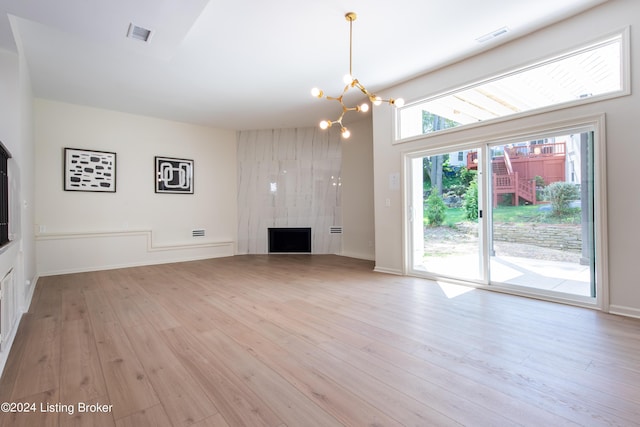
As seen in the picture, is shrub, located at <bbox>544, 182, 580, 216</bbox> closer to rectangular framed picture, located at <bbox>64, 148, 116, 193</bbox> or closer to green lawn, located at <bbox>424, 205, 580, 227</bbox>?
green lawn, located at <bbox>424, 205, 580, 227</bbox>

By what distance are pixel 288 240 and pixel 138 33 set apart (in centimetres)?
521

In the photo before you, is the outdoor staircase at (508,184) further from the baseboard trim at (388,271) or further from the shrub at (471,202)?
the baseboard trim at (388,271)

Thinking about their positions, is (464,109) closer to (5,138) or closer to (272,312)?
(272,312)

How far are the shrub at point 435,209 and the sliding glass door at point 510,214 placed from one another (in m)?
0.02

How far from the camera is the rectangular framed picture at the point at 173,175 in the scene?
20.2 ft

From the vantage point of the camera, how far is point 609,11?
113 inches

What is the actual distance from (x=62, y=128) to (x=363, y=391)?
21.3 feet

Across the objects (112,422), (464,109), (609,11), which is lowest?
(112,422)

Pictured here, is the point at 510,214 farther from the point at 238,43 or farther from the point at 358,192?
the point at 238,43

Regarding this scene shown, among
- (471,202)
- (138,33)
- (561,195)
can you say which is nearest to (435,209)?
(471,202)

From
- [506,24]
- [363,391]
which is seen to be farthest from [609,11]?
[363,391]

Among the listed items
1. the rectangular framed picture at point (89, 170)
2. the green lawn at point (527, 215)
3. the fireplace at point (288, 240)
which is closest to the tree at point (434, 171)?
the green lawn at point (527, 215)

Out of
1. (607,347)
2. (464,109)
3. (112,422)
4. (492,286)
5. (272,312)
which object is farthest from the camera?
(464,109)

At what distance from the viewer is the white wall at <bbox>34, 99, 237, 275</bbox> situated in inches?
198
